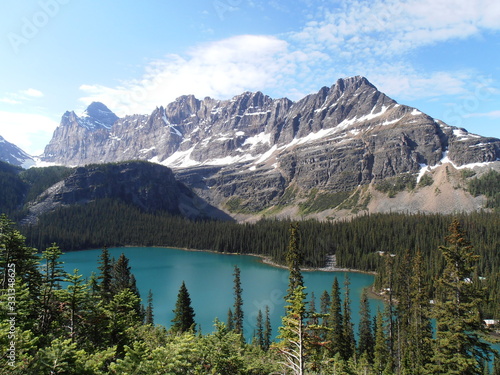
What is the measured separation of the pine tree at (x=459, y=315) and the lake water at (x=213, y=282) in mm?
40757

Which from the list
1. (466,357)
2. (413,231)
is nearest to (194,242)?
(413,231)

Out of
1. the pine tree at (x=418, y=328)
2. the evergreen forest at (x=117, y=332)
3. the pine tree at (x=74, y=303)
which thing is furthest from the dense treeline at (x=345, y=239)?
the pine tree at (x=74, y=303)

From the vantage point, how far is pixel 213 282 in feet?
340

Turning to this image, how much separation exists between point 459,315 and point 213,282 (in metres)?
89.4

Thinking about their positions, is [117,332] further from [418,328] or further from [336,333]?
[418,328]

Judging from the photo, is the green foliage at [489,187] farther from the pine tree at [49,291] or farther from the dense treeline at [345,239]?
the pine tree at [49,291]

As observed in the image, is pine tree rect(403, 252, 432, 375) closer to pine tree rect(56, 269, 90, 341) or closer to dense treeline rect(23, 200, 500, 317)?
pine tree rect(56, 269, 90, 341)

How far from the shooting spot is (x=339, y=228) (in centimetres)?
15462

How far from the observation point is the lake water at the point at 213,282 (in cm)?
7388

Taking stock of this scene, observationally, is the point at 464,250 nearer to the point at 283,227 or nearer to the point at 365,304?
the point at 365,304

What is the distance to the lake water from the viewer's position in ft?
242

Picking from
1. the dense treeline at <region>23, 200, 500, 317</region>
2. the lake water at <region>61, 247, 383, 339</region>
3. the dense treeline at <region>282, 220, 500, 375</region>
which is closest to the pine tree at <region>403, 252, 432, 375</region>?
the dense treeline at <region>282, 220, 500, 375</region>

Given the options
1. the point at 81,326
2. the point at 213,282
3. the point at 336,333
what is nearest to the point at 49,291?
the point at 81,326

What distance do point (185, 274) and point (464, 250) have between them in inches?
4190
